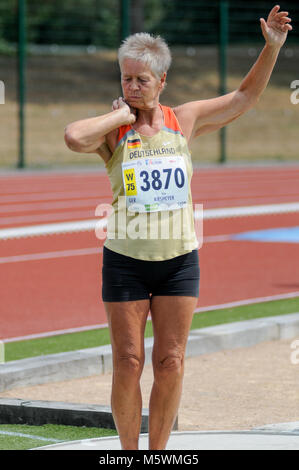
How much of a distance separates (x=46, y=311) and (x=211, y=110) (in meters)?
5.05

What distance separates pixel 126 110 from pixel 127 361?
3.52ft

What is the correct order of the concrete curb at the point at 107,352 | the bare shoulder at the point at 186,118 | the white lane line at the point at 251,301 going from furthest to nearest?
the white lane line at the point at 251,301
the concrete curb at the point at 107,352
the bare shoulder at the point at 186,118

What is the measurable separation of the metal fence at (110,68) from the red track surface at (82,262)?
32.1 ft

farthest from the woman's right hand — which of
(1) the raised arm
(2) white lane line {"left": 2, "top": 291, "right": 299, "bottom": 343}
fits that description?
(2) white lane line {"left": 2, "top": 291, "right": 299, "bottom": 343}

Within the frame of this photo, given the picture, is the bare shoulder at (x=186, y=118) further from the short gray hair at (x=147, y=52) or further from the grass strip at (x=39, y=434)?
the grass strip at (x=39, y=434)

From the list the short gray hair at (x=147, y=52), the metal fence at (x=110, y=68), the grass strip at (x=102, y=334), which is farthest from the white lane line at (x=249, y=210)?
the short gray hair at (x=147, y=52)

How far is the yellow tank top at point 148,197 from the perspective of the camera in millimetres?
4527

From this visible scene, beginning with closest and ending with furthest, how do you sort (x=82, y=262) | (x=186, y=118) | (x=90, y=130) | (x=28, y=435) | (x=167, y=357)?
(x=90, y=130)
(x=167, y=357)
(x=186, y=118)
(x=28, y=435)
(x=82, y=262)

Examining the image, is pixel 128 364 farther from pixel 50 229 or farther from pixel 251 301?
pixel 50 229

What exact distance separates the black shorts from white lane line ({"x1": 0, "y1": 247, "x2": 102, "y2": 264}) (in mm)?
8114

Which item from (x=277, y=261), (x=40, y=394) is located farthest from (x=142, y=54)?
(x=277, y=261)

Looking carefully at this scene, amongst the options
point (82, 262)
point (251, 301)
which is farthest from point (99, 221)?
point (251, 301)

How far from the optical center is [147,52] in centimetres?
450

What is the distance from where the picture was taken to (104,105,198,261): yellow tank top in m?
4.53
